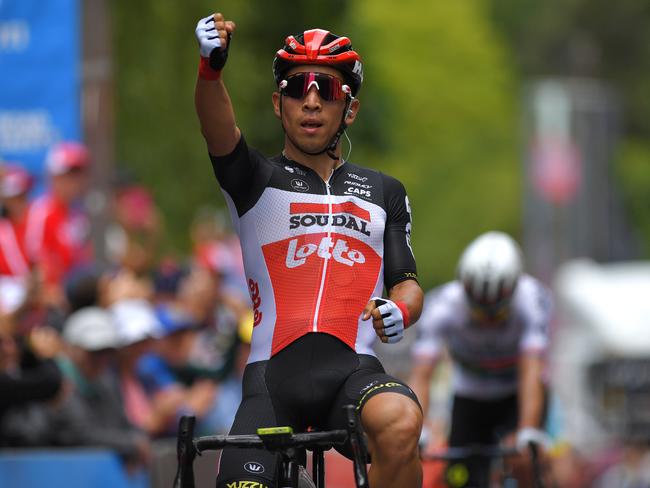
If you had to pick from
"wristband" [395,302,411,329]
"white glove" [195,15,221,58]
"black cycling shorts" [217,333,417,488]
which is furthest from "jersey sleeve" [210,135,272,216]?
"wristband" [395,302,411,329]

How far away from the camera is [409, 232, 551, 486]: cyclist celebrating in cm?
1140

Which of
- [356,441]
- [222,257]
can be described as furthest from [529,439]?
[222,257]

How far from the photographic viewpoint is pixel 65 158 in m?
13.4

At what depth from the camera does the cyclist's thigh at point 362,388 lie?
733 cm

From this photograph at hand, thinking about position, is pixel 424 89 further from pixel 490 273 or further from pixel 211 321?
pixel 490 273

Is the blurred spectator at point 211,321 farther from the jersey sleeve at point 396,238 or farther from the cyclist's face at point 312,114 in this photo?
the cyclist's face at point 312,114

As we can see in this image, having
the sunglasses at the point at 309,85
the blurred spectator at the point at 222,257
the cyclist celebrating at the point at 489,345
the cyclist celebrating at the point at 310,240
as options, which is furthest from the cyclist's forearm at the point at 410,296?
the blurred spectator at the point at 222,257

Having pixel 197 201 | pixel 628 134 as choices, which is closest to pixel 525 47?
pixel 628 134

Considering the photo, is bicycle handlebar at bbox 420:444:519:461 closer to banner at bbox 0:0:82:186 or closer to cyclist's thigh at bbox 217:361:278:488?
cyclist's thigh at bbox 217:361:278:488

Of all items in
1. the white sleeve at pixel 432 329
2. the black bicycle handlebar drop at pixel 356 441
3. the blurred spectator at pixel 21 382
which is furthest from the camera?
the white sleeve at pixel 432 329

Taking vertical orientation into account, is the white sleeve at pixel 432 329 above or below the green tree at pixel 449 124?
below

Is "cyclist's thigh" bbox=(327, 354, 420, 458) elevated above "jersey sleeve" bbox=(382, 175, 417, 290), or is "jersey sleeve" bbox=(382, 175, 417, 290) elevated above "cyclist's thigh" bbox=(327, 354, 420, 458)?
"jersey sleeve" bbox=(382, 175, 417, 290)

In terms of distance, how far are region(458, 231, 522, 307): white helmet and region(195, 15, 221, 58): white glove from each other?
4437 millimetres

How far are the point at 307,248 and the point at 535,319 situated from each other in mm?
4327
